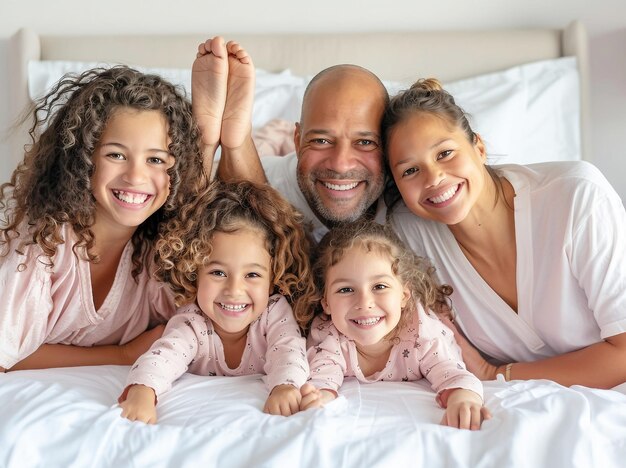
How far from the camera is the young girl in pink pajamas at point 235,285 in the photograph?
65.1 inches

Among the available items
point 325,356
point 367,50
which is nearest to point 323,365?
point 325,356

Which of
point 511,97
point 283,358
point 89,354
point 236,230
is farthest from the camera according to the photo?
point 511,97

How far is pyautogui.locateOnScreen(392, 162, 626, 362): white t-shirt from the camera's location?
1.62m

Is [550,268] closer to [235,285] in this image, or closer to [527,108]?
[235,285]

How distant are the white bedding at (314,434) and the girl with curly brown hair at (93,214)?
0.28 m

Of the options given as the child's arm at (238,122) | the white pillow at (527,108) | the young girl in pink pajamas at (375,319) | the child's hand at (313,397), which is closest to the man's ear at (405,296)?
the young girl in pink pajamas at (375,319)

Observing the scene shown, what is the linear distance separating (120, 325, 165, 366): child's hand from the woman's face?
0.69m

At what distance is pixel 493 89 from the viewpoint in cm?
263

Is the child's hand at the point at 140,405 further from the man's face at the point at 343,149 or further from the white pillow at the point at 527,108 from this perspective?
the white pillow at the point at 527,108

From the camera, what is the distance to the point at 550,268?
5.55 ft

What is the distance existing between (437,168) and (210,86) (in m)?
0.58

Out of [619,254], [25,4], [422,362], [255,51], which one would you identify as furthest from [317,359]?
[25,4]

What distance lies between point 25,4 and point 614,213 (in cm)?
237

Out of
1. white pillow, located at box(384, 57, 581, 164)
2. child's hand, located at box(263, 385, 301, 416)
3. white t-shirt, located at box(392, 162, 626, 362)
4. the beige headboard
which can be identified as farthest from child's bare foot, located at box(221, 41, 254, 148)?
the beige headboard
